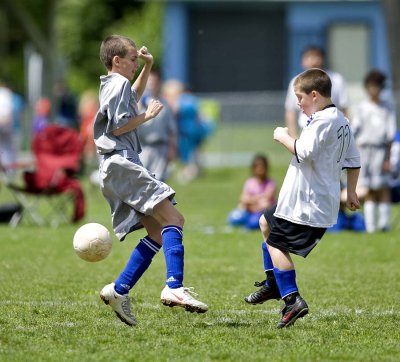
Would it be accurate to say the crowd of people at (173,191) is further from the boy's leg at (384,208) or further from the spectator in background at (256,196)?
the spectator in background at (256,196)

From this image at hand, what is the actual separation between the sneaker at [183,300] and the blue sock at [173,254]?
5 cm

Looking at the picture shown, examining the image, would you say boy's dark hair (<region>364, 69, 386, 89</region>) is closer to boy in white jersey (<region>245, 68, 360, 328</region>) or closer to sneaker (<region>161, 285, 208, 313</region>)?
boy in white jersey (<region>245, 68, 360, 328</region>)

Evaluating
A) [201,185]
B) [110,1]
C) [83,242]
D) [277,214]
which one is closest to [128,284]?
[83,242]

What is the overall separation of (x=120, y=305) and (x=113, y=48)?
165cm

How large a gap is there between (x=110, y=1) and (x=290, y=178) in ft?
146

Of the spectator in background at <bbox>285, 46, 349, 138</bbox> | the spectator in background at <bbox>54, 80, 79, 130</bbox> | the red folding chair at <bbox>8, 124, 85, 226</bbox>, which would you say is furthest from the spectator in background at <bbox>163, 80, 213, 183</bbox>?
the spectator in background at <bbox>285, 46, 349, 138</bbox>

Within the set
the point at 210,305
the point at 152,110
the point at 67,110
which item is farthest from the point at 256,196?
the point at 67,110

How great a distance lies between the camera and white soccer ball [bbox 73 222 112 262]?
24.6 feet

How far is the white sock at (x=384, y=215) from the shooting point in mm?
14117

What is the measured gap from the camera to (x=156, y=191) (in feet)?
23.8

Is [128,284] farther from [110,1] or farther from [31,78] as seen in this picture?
[110,1]

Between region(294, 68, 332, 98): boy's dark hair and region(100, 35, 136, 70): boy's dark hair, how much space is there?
1.13 metres

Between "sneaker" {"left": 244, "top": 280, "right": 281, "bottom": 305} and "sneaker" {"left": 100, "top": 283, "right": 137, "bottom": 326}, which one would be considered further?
"sneaker" {"left": 244, "top": 280, "right": 281, "bottom": 305}

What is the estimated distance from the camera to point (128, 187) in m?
7.28
